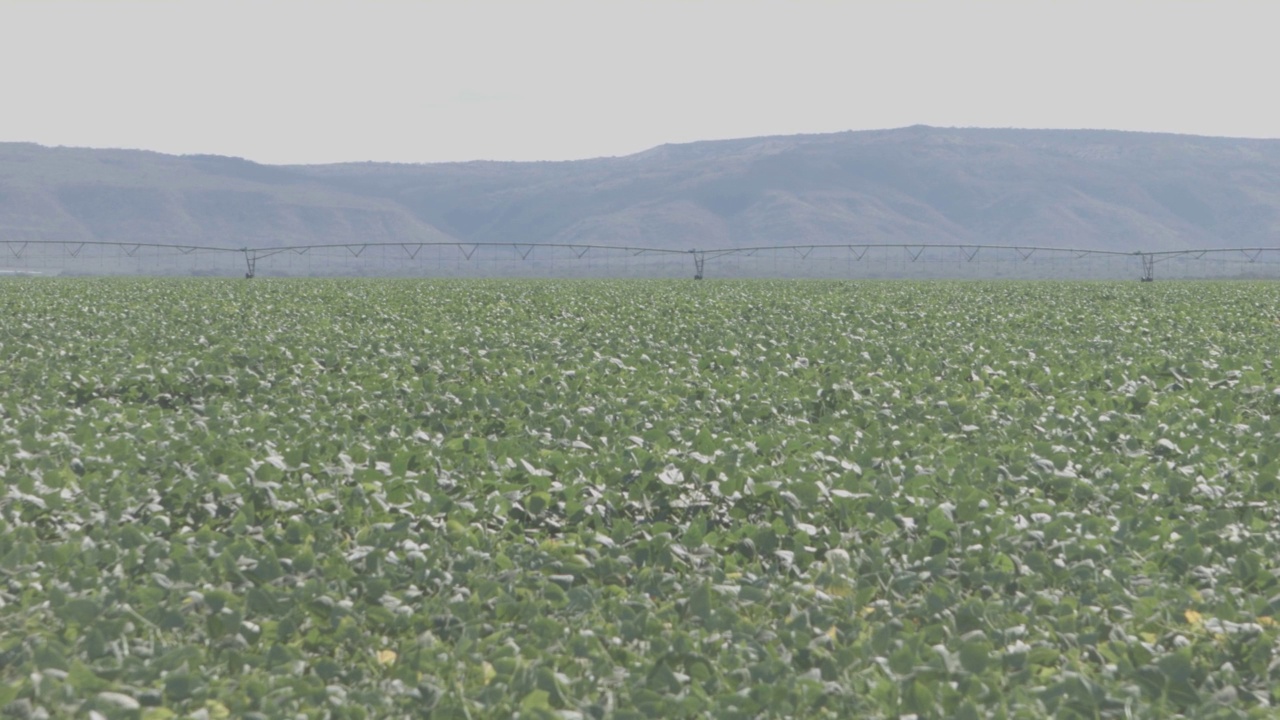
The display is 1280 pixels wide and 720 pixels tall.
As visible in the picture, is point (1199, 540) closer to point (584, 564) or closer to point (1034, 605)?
point (1034, 605)

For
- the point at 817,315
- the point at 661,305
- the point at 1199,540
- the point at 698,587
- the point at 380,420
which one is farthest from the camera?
the point at 661,305

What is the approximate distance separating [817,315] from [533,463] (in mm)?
15323

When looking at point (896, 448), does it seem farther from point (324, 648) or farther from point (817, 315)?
point (817, 315)

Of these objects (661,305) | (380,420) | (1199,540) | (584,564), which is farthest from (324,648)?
(661,305)

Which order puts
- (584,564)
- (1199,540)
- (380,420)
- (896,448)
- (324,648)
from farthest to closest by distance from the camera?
(380,420) → (896,448) → (1199,540) → (584,564) → (324,648)

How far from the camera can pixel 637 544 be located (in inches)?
241

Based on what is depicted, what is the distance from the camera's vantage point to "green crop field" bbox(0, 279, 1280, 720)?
4367 millimetres

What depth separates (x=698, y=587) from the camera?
5.35 m

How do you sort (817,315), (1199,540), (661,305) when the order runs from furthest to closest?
(661,305)
(817,315)
(1199,540)

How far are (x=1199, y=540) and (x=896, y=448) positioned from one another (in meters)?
2.49

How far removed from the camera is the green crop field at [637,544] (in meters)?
4.37

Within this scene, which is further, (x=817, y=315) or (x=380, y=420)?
(x=817, y=315)

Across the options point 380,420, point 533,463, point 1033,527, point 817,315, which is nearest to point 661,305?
point 817,315

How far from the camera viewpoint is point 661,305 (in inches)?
1038
